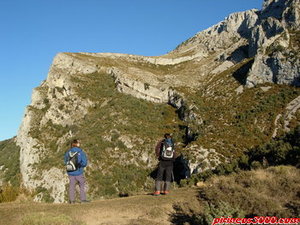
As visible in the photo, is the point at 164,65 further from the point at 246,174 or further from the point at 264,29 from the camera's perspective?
the point at 246,174

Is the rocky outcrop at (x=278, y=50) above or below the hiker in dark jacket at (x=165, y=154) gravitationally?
above

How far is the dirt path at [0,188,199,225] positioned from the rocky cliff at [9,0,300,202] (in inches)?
1131

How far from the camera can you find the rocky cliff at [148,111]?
1780 inches

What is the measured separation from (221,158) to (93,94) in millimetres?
35850

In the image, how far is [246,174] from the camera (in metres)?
12.5

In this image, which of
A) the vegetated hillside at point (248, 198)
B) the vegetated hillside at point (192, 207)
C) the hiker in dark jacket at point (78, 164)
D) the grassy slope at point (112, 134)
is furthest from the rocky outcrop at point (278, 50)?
the hiker in dark jacket at point (78, 164)

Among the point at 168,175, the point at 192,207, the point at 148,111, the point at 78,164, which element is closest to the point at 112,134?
the point at 148,111

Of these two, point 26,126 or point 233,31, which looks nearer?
point 26,126

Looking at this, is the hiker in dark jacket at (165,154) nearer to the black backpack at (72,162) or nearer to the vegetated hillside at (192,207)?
the vegetated hillside at (192,207)

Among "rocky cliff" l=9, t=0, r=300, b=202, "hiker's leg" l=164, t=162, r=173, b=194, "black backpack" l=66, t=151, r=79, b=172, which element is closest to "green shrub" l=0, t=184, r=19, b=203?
"black backpack" l=66, t=151, r=79, b=172

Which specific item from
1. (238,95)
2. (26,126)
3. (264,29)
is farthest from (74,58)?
(264,29)

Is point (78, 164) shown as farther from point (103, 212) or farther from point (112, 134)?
point (112, 134)

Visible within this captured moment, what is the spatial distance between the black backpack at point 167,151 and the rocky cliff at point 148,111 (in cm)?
2775

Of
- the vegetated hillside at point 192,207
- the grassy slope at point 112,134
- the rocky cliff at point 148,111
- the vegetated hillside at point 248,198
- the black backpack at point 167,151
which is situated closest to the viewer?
the vegetated hillside at point 248,198
